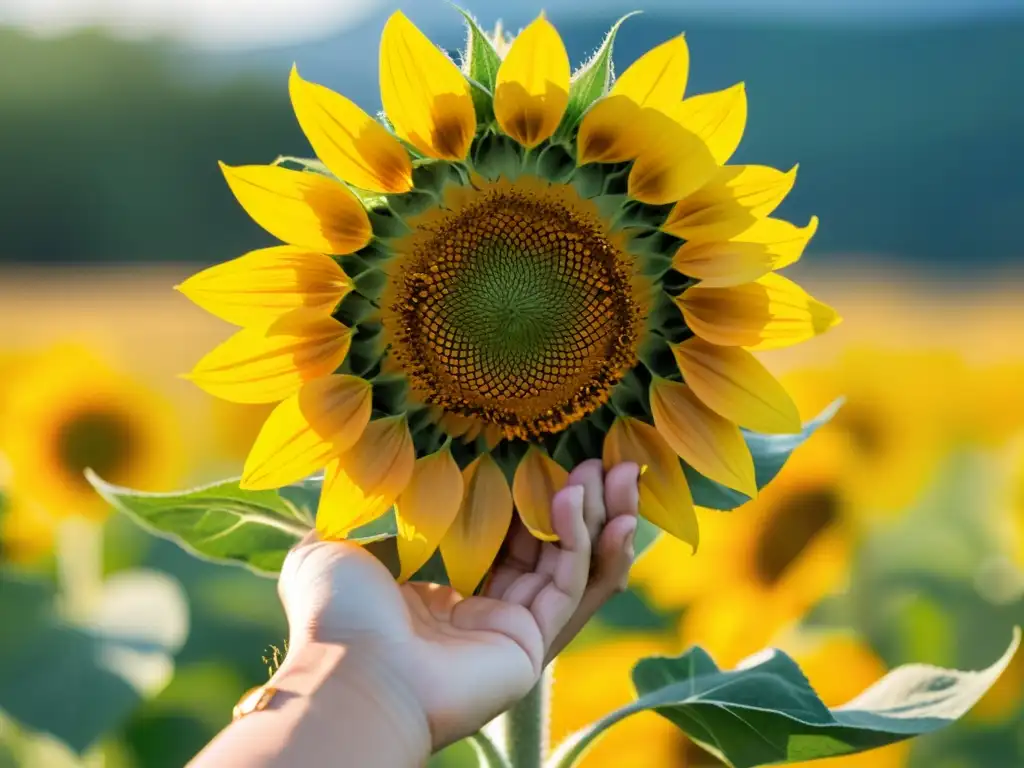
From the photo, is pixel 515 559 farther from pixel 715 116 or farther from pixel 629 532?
pixel 715 116

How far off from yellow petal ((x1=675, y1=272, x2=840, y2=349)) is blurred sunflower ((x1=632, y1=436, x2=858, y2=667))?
878mm

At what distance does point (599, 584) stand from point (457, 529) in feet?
0.54

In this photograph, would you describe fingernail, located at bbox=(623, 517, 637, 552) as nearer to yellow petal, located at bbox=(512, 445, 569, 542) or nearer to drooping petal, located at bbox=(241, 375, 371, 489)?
yellow petal, located at bbox=(512, 445, 569, 542)

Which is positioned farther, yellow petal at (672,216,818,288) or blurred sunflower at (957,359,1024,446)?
blurred sunflower at (957,359,1024,446)

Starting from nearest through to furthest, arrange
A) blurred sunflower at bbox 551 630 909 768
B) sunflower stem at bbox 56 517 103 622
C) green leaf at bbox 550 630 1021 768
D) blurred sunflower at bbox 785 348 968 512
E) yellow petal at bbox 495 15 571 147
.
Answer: yellow petal at bbox 495 15 571 147 < green leaf at bbox 550 630 1021 768 < blurred sunflower at bbox 551 630 909 768 < sunflower stem at bbox 56 517 103 622 < blurred sunflower at bbox 785 348 968 512

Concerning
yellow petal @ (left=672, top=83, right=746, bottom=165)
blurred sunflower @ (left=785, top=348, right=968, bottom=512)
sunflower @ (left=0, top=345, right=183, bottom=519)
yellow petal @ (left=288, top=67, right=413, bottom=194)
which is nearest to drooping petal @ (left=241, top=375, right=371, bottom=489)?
yellow petal @ (left=288, top=67, right=413, bottom=194)

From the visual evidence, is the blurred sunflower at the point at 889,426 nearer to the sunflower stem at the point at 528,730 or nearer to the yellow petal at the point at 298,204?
the sunflower stem at the point at 528,730

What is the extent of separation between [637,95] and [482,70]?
15cm

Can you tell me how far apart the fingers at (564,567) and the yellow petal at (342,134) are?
0.38 meters

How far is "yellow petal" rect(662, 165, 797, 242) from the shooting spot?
3.77 ft

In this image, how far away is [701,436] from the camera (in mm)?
1252

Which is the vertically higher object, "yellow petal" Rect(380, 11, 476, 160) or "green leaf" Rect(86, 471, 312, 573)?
"yellow petal" Rect(380, 11, 476, 160)

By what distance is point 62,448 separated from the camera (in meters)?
2.49

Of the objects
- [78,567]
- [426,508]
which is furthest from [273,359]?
[78,567]
